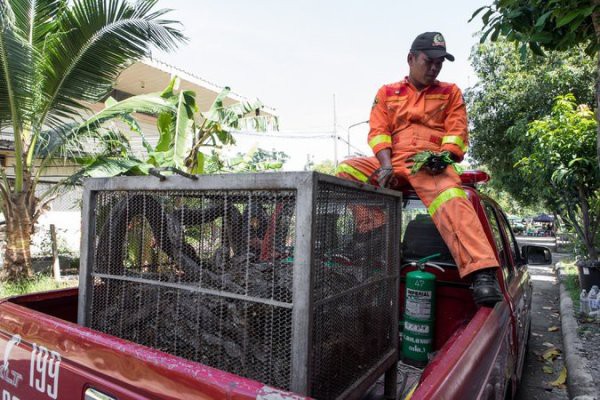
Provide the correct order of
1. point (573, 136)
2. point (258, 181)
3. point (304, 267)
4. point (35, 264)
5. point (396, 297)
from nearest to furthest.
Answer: point (304, 267) < point (258, 181) < point (396, 297) < point (573, 136) < point (35, 264)

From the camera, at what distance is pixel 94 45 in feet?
17.5

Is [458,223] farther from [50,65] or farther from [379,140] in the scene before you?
[50,65]

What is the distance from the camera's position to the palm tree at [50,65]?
5086mm

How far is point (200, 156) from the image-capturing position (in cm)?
726

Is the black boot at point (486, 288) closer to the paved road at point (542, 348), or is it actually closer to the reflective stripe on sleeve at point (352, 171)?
the reflective stripe on sleeve at point (352, 171)

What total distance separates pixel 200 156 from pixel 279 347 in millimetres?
6144

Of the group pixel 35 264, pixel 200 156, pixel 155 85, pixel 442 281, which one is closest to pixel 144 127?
pixel 155 85

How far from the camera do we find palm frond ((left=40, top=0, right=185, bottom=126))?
518cm

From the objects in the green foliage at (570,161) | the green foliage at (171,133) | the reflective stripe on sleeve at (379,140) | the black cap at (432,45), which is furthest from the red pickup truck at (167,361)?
the green foliage at (570,161)

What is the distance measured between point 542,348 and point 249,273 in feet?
16.5

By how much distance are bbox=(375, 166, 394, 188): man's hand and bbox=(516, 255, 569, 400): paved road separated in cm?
246

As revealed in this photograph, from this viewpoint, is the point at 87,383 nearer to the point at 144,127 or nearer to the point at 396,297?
the point at 396,297

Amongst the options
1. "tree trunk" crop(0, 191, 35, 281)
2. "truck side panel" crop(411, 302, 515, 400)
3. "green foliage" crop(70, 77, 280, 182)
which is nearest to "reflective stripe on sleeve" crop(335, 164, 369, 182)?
"truck side panel" crop(411, 302, 515, 400)

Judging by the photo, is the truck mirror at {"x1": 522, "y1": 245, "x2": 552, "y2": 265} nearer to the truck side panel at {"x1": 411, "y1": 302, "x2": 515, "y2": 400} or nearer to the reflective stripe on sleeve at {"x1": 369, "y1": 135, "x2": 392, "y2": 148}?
the truck side panel at {"x1": 411, "y1": 302, "x2": 515, "y2": 400}
